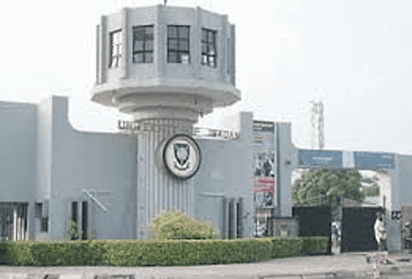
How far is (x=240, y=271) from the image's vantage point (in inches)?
950

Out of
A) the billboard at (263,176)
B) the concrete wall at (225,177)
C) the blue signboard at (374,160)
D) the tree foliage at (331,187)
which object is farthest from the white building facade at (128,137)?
the tree foliage at (331,187)

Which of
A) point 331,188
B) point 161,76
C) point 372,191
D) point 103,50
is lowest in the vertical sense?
point 372,191

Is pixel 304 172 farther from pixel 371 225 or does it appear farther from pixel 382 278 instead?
pixel 382 278

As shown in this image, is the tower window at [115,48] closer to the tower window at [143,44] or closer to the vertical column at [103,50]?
the vertical column at [103,50]

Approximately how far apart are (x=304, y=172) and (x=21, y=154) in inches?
2287

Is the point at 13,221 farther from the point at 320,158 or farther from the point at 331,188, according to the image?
the point at 331,188

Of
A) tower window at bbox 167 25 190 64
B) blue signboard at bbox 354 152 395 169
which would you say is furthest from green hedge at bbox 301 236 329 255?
blue signboard at bbox 354 152 395 169

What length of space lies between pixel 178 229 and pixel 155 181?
148 inches

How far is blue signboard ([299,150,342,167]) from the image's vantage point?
51750 millimetres

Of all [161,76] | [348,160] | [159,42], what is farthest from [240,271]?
[348,160]

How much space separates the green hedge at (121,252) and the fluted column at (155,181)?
4443 mm

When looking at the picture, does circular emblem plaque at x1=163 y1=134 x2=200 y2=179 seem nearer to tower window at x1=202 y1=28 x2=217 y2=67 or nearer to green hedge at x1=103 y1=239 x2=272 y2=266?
tower window at x1=202 y1=28 x2=217 y2=67

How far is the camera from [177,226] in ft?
90.8

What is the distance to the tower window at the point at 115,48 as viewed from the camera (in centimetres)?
3047
